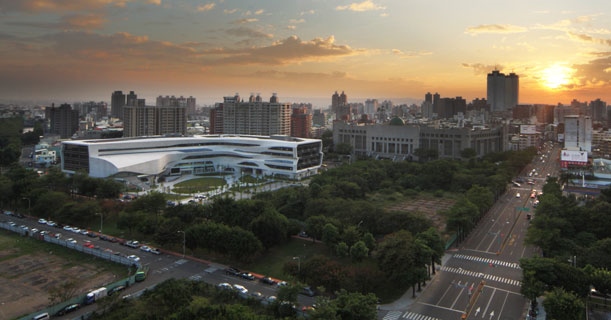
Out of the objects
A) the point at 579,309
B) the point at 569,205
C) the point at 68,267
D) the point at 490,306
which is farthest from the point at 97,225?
the point at 569,205

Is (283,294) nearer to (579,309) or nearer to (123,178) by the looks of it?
(579,309)

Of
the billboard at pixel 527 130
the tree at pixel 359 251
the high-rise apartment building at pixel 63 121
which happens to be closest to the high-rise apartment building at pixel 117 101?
the high-rise apartment building at pixel 63 121

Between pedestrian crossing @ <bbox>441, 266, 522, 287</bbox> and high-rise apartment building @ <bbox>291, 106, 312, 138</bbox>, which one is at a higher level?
high-rise apartment building @ <bbox>291, 106, 312, 138</bbox>

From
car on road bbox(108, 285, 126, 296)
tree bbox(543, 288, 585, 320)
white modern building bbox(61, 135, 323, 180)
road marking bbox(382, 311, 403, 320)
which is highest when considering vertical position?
white modern building bbox(61, 135, 323, 180)

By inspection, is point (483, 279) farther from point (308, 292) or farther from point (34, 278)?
point (34, 278)

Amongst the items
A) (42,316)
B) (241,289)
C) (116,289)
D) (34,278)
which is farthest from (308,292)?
(34,278)

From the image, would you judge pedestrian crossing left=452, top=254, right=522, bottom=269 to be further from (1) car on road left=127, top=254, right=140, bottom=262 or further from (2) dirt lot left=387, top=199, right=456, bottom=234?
(1) car on road left=127, top=254, right=140, bottom=262

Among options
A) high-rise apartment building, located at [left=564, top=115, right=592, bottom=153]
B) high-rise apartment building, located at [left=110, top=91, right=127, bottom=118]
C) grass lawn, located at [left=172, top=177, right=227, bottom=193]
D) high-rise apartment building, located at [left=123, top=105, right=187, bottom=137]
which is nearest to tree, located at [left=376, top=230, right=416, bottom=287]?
grass lawn, located at [left=172, top=177, right=227, bottom=193]

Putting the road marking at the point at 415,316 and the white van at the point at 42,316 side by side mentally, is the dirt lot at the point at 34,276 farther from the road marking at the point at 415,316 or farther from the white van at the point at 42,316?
the road marking at the point at 415,316

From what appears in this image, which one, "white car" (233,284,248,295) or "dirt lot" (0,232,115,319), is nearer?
"dirt lot" (0,232,115,319)
